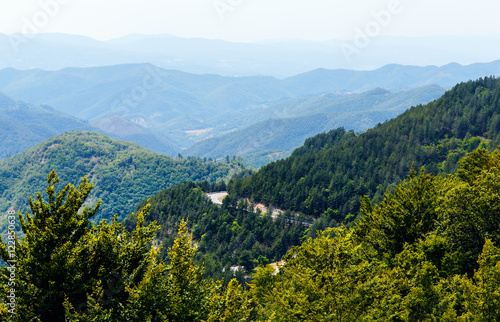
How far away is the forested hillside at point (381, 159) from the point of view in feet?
422

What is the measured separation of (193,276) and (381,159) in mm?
139646

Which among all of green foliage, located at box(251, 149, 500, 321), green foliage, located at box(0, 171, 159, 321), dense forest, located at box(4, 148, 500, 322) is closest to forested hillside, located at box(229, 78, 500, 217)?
green foliage, located at box(251, 149, 500, 321)

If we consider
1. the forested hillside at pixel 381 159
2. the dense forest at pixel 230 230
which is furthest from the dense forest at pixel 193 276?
the forested hillside at pixel 381 159

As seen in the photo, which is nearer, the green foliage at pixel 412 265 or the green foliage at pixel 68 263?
the green foliage at pixel 68 263

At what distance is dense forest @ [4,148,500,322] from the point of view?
15.6 m

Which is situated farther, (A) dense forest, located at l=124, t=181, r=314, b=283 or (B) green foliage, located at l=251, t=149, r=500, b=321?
(A) dense forest, located at l=124, t=181, r=314, b=283

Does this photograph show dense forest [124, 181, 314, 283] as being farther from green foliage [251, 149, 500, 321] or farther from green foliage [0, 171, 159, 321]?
green foliage [0, 171, 159, 321]

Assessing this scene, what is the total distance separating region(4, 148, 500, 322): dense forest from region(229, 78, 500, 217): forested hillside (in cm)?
8926

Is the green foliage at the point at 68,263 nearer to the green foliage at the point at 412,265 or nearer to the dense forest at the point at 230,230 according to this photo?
the green foliage at the point at 412,265

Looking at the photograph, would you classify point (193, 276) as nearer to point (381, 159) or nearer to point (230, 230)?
point (230, 230)

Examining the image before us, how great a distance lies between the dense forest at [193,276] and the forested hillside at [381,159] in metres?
89.3

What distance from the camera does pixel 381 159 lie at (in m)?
148

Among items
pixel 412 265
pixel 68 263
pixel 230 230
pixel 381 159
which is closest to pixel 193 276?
pixel 68 263

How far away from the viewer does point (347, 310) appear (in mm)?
20750
